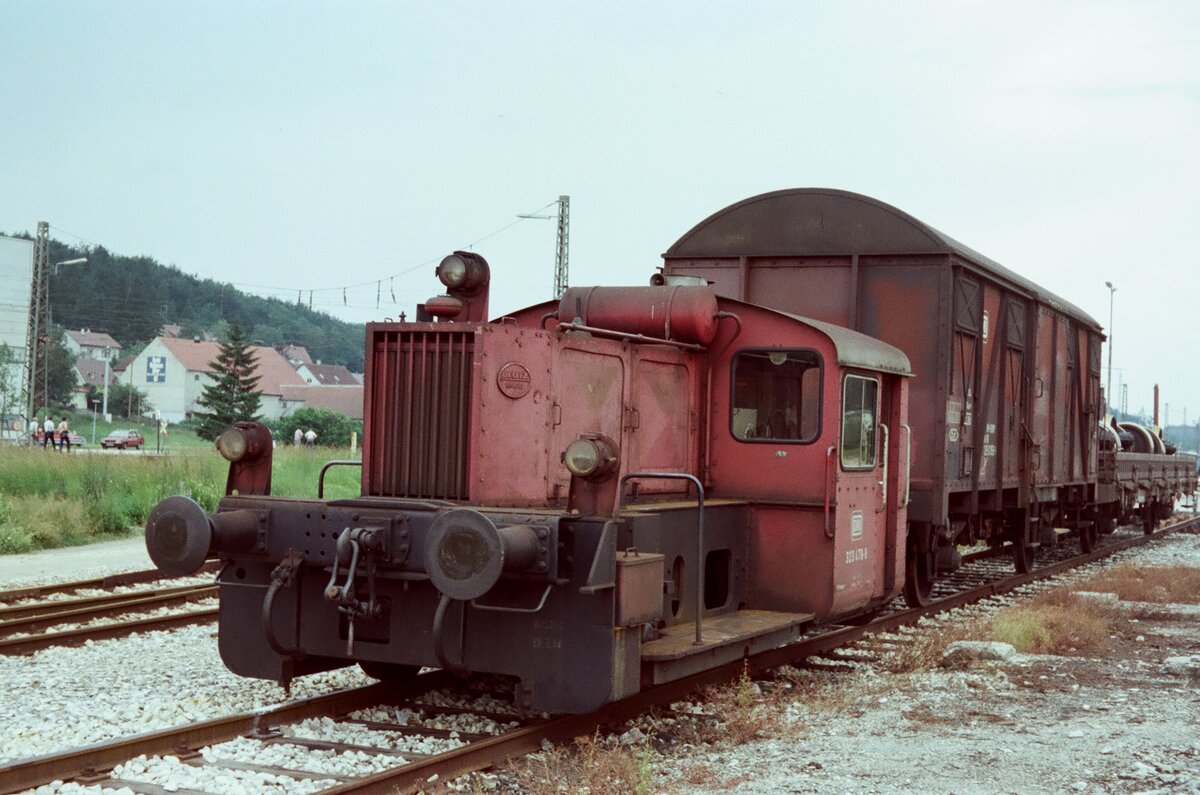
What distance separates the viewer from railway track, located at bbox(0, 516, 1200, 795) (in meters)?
5.49

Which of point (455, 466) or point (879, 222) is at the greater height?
point (879, 222)

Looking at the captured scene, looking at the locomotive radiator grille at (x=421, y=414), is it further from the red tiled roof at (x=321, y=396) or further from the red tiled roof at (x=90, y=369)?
the red tiled roof at (x=90, y=369)

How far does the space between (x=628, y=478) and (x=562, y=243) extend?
961 inches

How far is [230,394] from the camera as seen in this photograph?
71.0m

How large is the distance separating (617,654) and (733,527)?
2274mm

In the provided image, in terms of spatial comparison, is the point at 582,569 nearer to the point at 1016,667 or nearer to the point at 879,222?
the point at 1016,667

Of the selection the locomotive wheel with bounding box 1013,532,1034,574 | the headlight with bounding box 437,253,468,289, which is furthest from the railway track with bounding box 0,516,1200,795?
the locomotive wheel with bounding box 1013,532,1034,574

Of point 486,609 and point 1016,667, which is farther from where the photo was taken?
point 1016,667

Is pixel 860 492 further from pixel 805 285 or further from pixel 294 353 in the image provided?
pixel 294 353

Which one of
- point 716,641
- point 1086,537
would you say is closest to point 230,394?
point 1086,537

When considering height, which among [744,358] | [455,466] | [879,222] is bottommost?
[455,466]

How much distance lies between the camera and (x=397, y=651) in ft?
21.7

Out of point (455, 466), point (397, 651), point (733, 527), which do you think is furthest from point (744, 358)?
point (397, 651)

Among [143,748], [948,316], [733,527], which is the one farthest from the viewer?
[948,316]
